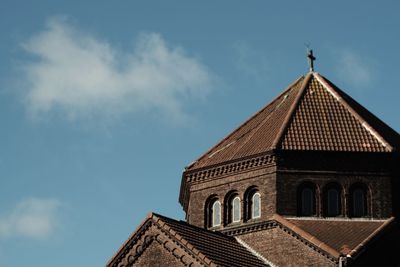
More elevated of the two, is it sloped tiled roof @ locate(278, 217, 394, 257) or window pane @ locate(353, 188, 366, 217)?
window pane @ locate(353, 188, 366, 217)

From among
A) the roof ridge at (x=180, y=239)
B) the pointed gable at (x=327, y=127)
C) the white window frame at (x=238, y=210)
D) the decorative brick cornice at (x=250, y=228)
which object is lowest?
the roof ridge at (x=180, y=239)

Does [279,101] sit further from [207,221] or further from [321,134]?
[207,221]

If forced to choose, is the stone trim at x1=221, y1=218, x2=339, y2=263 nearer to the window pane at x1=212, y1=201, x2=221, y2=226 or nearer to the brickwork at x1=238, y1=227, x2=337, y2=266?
the brickwork at x1=238, y1=227, x2=337, y2=266

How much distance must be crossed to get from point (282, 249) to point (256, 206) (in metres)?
2.42

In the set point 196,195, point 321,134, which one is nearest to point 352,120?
point 321,134

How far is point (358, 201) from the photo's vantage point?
3344 cm

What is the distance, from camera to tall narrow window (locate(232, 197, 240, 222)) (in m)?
33.9

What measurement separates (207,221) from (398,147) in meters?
7.73

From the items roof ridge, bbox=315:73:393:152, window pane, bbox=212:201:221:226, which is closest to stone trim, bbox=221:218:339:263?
window pane, bbox=212:201:221:226

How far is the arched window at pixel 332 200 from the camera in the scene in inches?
1307

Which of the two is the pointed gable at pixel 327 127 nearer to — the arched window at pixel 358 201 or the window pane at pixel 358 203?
the arched window at pixel 358 201

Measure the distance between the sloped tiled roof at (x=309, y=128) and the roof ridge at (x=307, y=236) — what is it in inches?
109

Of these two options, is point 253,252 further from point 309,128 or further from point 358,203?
point 309,128

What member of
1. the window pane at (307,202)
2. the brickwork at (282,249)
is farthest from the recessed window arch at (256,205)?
the window pane at (307,202)
